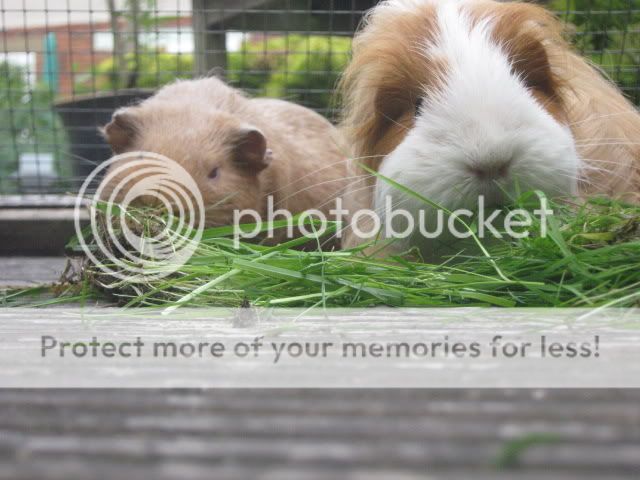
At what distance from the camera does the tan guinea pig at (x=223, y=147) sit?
2102 mm

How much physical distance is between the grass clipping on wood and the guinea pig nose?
66 millimetres

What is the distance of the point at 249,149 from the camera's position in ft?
7.39

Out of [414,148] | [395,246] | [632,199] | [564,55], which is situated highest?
[564,55]

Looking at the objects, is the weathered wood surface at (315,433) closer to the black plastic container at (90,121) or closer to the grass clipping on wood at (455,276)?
the grass clipping on wood at (455,276)

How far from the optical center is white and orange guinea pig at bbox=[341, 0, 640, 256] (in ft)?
4.28

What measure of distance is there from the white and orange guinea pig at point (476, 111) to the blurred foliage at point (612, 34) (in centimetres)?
78

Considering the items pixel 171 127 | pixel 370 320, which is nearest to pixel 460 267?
pixel 370 320

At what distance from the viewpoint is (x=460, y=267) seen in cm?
130

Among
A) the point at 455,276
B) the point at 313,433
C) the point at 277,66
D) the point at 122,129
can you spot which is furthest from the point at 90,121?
the point at 313,433

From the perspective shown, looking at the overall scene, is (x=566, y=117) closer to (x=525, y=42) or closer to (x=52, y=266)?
(x=525, y=42)

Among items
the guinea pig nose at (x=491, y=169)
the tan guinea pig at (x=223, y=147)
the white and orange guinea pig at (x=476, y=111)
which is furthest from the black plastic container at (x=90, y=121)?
the guinea pig nose at (x=491, y=169)

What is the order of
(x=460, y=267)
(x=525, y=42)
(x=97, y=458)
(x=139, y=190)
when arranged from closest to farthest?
(x=97, y=458), (x=460, y=267), (x=525, y=42), (x=139, y=190)

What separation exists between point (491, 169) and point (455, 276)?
0.23 metres

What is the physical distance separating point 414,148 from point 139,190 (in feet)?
2.87
